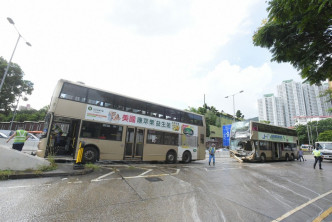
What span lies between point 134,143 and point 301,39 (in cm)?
897

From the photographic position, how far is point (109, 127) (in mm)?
9094

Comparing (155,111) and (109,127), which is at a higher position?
(155,111)

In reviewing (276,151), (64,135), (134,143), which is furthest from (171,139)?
(276,151)

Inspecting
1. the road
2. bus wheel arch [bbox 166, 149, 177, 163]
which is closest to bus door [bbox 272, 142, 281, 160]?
bus wheel arch [bbox 166, 149, 177, 163]

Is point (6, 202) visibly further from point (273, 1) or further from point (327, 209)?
point (273, 1)

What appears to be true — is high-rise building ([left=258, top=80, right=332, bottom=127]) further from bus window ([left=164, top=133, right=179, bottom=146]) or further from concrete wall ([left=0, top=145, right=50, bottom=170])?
concrete wall ([left=0, top=145, right=50, bottom=170])

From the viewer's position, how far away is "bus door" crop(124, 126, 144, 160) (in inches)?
380

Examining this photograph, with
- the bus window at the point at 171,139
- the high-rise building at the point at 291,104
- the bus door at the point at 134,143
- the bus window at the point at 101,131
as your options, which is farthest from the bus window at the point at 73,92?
the high-rise building at the point at 291,104

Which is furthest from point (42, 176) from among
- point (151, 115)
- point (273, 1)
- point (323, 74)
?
point (323, 74)

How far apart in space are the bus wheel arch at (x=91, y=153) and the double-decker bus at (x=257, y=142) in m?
12.9

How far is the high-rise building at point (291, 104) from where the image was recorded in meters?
75.1

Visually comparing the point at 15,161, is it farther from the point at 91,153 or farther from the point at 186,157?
the point at 186,157

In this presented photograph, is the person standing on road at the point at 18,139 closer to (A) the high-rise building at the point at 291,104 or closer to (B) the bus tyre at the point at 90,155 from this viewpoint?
(B) the bus tyre at the point at 90,155

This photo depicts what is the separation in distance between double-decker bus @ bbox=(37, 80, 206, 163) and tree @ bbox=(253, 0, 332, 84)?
7.39m
